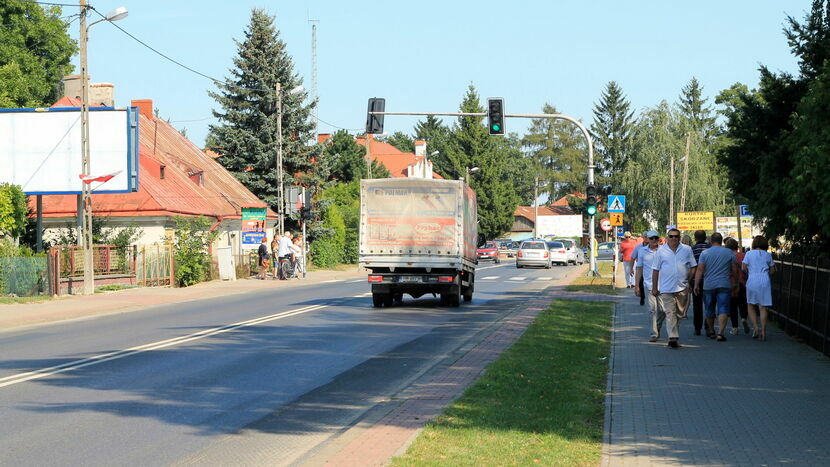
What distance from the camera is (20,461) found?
24.5 feet

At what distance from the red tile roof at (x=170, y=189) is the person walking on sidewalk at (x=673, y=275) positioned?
2934cm

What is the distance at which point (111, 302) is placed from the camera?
2656 cm

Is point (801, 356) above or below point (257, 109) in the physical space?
below

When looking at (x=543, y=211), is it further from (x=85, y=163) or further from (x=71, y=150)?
(x=85, y=163)

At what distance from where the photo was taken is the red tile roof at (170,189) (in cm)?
4150

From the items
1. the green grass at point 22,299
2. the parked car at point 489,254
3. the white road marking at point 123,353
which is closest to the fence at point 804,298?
the white road marking at point 123,353

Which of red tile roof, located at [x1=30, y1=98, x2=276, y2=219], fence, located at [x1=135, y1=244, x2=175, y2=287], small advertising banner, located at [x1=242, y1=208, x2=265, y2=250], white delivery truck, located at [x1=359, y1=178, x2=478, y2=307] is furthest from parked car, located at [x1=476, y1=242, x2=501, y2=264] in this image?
white delivery truck, located at [x1=359, y1=178, x2=478, y2=307]

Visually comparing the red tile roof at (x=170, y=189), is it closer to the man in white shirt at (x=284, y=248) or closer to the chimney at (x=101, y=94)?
the chimney at (x=101, y=94)

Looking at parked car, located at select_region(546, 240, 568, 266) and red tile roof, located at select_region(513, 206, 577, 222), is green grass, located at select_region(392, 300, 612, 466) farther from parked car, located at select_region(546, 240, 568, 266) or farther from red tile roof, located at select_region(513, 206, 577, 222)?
red tile roof, located at select_region(513, 206, 577, 222)

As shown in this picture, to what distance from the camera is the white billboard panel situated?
113 ft

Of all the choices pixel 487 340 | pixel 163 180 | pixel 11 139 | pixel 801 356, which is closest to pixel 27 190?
pixel 11 139

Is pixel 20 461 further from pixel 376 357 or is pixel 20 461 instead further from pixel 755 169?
pixel 755 169

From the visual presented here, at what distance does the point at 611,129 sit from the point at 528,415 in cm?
10785

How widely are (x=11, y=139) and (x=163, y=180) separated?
11036 mm
